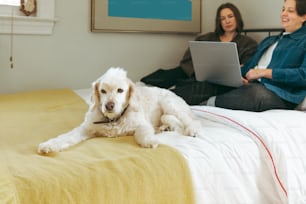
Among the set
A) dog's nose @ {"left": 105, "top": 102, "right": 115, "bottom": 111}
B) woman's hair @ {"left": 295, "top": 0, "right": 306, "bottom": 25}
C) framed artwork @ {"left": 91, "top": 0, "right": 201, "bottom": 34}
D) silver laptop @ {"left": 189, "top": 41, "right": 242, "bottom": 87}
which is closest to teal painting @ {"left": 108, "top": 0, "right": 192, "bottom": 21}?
framed artwork @ {"left": 91, "top": 0, "right": 201, "bottom": 34}

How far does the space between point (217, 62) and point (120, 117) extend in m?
0.76

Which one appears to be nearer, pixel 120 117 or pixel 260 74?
pixel 120 117

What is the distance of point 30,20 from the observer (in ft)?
8.26

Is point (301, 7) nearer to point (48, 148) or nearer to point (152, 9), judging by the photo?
point (152, 9)

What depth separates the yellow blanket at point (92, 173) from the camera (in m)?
1.02

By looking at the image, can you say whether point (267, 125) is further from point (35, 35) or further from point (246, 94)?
point (35, 35)

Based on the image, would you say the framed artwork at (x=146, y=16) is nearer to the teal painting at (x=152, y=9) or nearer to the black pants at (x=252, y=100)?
the teal painting at (x=152, y=9)

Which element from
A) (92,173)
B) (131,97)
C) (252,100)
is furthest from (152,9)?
(92,173)

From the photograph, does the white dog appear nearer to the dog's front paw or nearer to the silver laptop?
the dog's front paw

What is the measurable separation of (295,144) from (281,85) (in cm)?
49

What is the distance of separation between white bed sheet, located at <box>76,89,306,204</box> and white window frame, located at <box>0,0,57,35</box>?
143cm

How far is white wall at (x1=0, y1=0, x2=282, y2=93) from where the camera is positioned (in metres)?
2.59

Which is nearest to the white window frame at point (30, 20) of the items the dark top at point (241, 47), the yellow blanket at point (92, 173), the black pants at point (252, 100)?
the dark top at point (241, 47)

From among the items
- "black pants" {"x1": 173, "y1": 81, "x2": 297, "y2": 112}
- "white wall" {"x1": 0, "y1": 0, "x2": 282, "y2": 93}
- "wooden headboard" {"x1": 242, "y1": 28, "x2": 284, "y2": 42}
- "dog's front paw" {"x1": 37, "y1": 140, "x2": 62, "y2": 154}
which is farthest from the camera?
"wooden headboard" {"x1": 242, "y1": 28, "x2": 284, "y2": 42}
